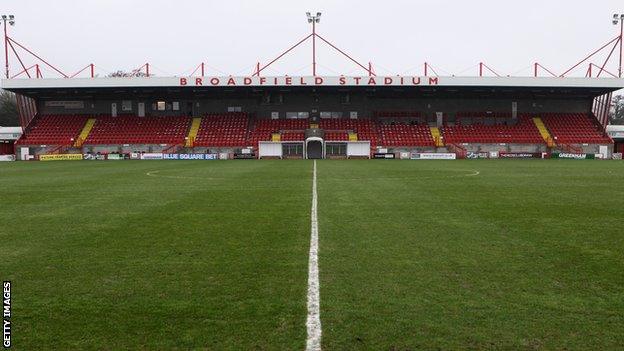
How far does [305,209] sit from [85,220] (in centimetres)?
509

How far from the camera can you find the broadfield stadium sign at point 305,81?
189 feet

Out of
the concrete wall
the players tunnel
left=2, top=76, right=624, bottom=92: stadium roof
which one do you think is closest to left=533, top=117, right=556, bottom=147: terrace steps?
the concrete wall

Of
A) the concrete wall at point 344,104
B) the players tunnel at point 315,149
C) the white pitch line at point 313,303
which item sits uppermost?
the concrete wall at point 344,104

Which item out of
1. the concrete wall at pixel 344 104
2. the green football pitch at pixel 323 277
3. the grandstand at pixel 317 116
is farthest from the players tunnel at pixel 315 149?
the green football pitch at pixel 323 277

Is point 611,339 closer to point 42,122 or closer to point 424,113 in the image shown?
point 424,113

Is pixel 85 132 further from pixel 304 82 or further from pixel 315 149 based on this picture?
pixel 315 149

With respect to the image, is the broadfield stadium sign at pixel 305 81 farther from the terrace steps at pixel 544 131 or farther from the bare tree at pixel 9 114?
the bare tree at pixel 9 114

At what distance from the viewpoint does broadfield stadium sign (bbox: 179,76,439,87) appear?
5772cm

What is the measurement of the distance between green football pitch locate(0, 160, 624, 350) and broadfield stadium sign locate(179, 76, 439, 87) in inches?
1809

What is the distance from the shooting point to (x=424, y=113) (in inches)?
2598

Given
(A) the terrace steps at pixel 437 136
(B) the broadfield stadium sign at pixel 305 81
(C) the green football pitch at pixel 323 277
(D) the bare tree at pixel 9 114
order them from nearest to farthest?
(C) the green football pitch at pixel 323 277 → (B) the broadfield stadium sign at pixel 305 81 → (A) the terrace steps at pixel 437 136 → (D) the bare tree at pixel 9 114

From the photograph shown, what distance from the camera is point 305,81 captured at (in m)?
58.3

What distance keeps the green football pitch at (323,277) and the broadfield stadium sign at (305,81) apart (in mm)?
45943

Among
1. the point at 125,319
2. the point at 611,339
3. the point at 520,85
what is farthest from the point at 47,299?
the point at 520,85
